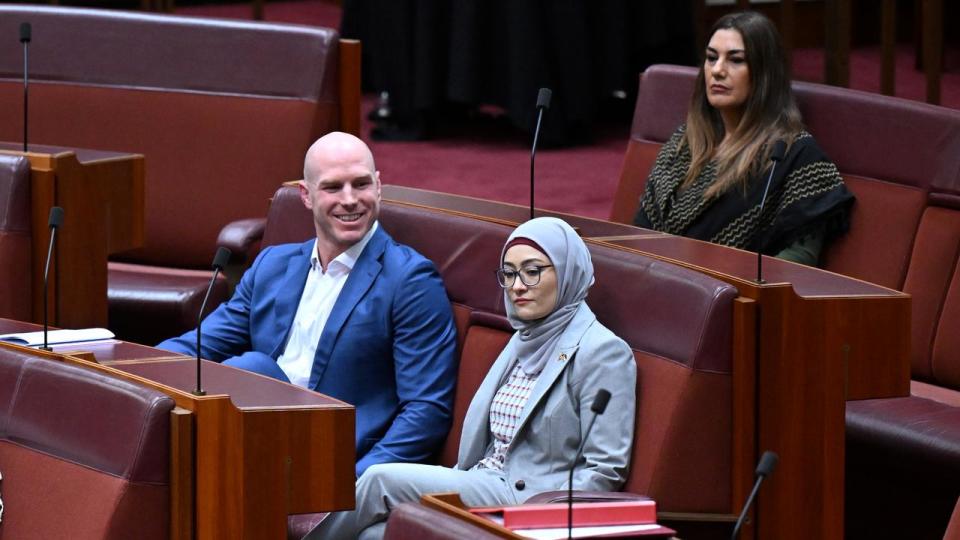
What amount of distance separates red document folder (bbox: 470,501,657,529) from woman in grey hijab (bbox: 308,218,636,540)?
0.37 m

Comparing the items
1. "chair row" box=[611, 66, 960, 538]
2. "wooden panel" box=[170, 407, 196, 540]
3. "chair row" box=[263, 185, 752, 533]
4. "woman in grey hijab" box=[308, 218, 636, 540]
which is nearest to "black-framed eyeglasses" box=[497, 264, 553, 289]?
"woman in grey hijab" box=[308, 218, 636, 540]

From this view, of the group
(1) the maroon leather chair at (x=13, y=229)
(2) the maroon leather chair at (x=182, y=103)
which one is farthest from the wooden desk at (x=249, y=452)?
(2) the maroon leather chair at (x=182, y=103)

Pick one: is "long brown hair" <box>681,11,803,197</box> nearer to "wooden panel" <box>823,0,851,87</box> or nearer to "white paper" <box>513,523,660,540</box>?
"wooden panel" <box>823,0,851,87</box>

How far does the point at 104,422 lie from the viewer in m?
1.68

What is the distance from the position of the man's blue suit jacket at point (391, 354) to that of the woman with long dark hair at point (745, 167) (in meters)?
0.52

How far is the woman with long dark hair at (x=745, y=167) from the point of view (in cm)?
238

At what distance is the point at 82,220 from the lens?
98.2 inches

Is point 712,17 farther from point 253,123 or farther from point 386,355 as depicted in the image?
point 386,355

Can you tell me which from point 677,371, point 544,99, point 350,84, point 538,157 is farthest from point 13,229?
point 538,157

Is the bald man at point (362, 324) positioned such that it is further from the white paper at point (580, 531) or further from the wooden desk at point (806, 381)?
the white paper at point (580, 531)

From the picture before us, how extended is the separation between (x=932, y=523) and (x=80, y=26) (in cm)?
177

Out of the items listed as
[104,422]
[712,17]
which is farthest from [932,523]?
[712,17]

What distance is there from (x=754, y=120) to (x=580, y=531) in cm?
119

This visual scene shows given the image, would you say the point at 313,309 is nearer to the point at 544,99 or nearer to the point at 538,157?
the point at 544,99
